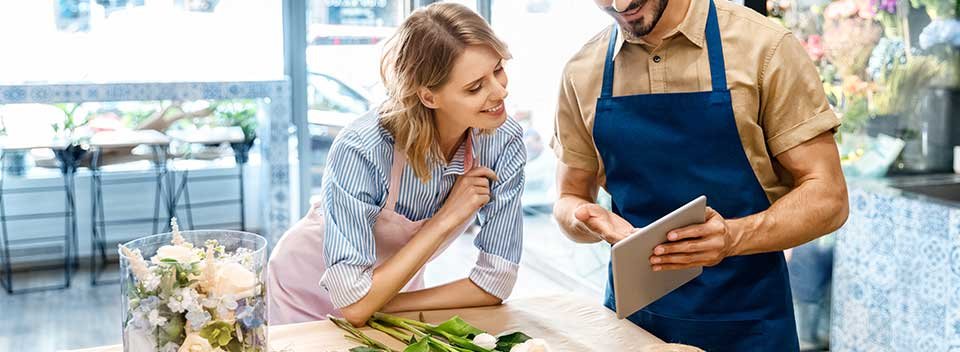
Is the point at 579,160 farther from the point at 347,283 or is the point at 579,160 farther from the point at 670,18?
the point at 347,283

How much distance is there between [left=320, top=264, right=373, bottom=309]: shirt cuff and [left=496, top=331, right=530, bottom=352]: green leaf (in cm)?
33

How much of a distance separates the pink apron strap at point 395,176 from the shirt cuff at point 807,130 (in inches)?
30.1

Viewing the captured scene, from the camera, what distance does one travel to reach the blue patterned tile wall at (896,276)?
10.4ft

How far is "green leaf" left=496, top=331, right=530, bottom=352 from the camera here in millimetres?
1845

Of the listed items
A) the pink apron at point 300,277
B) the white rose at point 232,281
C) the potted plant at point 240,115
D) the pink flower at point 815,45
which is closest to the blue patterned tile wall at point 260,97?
the potted plant at point 240,115

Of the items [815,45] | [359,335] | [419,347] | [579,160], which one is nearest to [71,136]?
[815,45]

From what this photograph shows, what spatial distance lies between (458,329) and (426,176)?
420 millimetres

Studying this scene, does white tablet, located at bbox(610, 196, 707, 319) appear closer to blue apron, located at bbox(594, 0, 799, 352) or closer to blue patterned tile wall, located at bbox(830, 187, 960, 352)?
blue apron, located at bbox(594, 0, 799, 352)

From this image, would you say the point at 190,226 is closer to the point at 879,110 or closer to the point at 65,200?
the point at 65,200

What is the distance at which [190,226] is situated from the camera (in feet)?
20.8

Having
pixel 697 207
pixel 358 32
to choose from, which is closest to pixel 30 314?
pixel 358 32

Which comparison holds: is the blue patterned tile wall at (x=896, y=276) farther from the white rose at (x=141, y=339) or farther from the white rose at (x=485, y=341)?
the white rose at (x=141, y=339)

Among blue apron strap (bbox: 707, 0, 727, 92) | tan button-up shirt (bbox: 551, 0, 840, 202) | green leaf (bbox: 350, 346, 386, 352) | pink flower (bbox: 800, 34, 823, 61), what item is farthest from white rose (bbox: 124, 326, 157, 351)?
pink flower (bbox: 800, 34, 823, 61)

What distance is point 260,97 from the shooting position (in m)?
6.02
